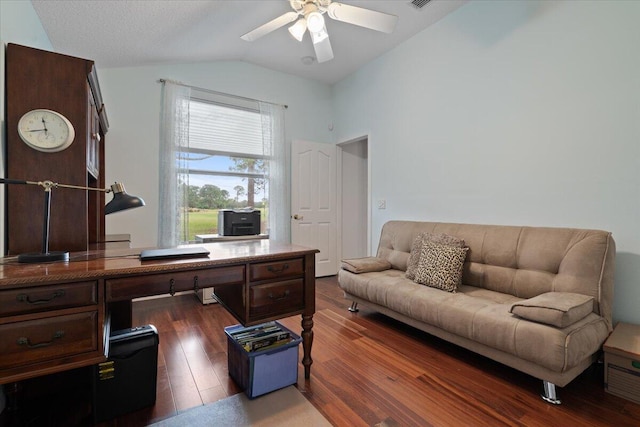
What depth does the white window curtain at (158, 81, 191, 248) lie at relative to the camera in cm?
339

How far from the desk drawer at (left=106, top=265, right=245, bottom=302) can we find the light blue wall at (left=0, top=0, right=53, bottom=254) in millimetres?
685

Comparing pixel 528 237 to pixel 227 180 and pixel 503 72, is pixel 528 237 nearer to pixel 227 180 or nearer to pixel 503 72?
pixel 503 72

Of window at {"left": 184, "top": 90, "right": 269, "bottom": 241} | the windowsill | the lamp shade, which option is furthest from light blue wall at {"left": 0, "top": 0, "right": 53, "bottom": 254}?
the windowsill

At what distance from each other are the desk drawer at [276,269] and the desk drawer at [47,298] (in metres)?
0.69

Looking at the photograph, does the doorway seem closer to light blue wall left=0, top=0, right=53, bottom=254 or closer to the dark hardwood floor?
the dark hardwood floor

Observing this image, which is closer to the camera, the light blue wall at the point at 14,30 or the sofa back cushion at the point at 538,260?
the light blue wall at the point at 14,30

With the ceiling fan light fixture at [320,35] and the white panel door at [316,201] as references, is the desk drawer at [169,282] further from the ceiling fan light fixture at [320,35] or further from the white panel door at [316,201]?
the white panel door at [316,201]

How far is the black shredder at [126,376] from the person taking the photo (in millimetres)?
1460

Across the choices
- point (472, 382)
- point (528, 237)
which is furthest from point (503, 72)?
point (472, 382)

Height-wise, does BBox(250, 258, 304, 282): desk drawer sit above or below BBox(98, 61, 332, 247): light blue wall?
below

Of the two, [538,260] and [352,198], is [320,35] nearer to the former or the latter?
[538,260]

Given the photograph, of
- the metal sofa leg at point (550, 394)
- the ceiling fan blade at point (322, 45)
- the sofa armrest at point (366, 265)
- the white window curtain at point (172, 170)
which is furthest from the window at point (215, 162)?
the metal sofa leg at point (550, 394)

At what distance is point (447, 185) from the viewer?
10.2ft

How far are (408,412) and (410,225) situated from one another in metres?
1.90
